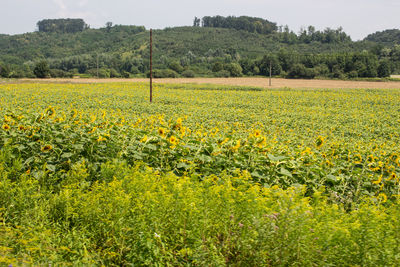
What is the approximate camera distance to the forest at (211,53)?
2849 inches

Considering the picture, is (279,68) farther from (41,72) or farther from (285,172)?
(285,172)

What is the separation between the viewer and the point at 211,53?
119 m

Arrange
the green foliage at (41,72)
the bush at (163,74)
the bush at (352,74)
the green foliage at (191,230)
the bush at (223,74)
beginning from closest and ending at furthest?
the green foliage at (191,230), the green foliage at (41,72), the bush at (352,74), the bush at (163,74), the bush at (223,74)

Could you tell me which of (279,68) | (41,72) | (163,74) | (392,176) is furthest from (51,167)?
(279,68)

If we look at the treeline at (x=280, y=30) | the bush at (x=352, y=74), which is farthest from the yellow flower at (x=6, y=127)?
the treeline at (x=280, y=30)

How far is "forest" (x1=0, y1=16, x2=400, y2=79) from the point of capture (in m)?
72.4

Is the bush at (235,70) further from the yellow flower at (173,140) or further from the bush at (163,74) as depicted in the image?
the yellow flower at (173,140)

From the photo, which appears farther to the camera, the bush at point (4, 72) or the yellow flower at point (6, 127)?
the bush at point (4, 72)

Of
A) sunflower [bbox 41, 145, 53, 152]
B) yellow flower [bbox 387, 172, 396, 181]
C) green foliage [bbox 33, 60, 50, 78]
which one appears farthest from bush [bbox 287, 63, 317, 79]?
sunflower [bbox 41, 145, 53, 152]

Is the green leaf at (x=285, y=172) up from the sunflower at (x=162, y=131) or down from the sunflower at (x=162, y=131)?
down

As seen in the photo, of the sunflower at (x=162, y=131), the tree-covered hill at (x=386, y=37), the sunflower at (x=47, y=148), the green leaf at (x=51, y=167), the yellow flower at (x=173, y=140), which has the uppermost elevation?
the tree-covered hill at (x=386, y=37)

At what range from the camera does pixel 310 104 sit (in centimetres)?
2988

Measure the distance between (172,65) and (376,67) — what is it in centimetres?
4492

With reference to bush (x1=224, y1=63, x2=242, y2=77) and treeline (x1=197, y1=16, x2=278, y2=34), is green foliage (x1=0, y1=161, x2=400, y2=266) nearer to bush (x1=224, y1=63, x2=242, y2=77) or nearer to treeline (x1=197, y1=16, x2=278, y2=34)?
bush (x1=224, y1=63, x2=242, y2=77)
